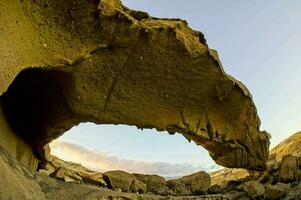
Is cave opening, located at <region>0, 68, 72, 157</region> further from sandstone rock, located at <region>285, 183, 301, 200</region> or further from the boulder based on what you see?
sandstone rock, located at <region>285, 183, 301, 200</region>

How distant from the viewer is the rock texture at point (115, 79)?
3978mm

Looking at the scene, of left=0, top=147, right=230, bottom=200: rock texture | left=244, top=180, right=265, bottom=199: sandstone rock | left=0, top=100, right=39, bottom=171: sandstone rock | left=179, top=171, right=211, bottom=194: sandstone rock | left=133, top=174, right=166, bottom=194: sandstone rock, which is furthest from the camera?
left=179, top=171, right=211, bottom=194: sandstone rock

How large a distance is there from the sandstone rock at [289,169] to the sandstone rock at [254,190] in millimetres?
383

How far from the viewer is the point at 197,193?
552 centimetres

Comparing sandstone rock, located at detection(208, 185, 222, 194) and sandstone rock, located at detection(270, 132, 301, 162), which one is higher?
sandstone rock, located at detection(270, 132, 301, 162)

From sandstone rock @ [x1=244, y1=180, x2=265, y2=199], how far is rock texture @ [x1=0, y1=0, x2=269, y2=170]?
1.01 metres

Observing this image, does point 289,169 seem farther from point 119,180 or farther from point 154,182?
point 119,180

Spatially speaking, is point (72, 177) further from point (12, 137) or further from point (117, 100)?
point (117, 100)

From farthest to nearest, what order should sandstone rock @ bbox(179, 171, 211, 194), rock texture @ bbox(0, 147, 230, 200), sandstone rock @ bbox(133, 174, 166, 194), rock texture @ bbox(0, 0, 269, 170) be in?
sandstone rock @ bbox(179, 171, 211, 194) → sandstone rock @ bbox(133, 174, 166, 194) → rock texture @ bbox(0, 0, 269, 170) → rock texture @ bbox(0, 147, 230, 200)

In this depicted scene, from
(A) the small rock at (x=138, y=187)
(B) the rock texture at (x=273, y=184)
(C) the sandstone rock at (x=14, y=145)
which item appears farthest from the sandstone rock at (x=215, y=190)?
(C) the sandstone rock at (x=14, y=145)

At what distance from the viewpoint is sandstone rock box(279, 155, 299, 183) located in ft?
17.9

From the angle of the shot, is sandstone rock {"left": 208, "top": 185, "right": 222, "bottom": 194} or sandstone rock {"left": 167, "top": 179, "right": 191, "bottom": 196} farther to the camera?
sandstone rock {"left": 208, "top": 185, "right": 222, "bottom": 194}

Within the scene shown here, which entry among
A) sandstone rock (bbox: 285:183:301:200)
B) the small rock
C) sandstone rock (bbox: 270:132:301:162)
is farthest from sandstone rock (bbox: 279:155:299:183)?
sandstone rock (bbox: 270:132:301:162)

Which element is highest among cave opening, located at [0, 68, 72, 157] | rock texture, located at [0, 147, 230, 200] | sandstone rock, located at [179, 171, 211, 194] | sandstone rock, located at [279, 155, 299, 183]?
cave opening, located at [0, 68, 72, 157]
